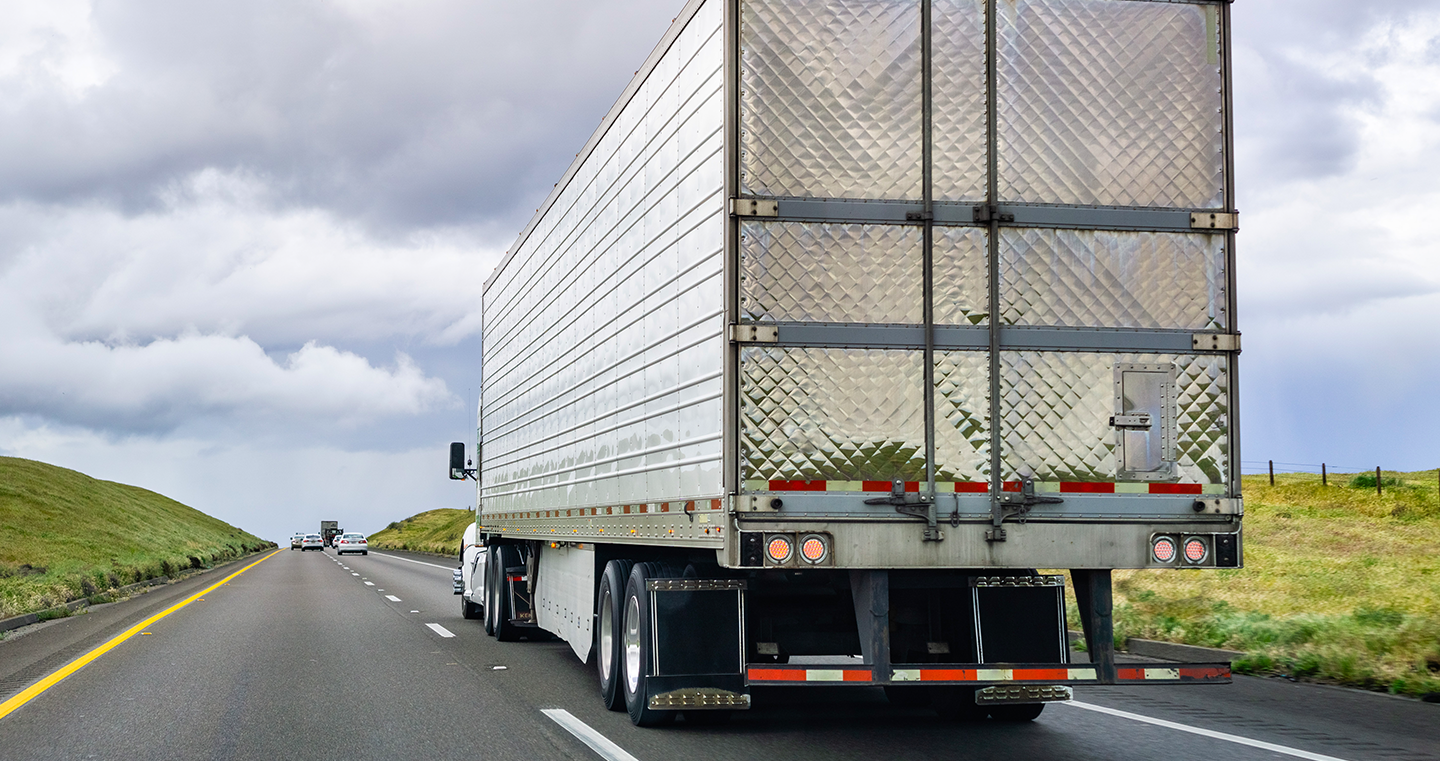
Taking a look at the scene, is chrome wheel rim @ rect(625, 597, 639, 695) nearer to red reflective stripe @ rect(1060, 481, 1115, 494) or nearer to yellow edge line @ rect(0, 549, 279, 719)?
red reflective stripe @ rect(1060, 481, 1115, 494)

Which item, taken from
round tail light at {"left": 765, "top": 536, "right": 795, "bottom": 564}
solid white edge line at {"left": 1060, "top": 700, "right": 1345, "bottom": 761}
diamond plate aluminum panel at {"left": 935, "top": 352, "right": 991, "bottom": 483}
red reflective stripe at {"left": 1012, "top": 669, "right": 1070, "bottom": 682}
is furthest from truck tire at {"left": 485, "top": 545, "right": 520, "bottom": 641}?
diamond plate aluminum panel at {"left": 935, "top": 352, "right": 991, "bottom": 483}

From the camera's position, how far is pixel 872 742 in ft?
24.9

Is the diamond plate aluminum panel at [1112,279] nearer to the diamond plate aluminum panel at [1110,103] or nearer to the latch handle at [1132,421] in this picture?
the diamond plate aluminum panel at [1110,103]

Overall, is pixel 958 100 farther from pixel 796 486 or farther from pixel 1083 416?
pixel 796 486

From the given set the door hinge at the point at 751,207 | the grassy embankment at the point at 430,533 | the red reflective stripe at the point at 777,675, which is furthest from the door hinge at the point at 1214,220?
the grassy embankment at the point at 430,533

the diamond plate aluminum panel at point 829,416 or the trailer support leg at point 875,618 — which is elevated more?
the diamond plate aluminum panel at point 829,416

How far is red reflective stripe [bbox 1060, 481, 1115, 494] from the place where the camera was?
6.84 metres

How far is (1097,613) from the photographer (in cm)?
706

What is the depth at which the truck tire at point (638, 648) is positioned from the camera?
Result: 7660mm

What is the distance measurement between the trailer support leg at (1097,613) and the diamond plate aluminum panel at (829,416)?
131 centimetres

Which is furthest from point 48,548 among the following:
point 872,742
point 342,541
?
point 872,742

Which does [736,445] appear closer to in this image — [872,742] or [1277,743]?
[872,742]

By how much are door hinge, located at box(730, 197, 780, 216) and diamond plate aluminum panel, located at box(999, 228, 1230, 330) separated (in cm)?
134

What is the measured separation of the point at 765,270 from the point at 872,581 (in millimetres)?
1805
